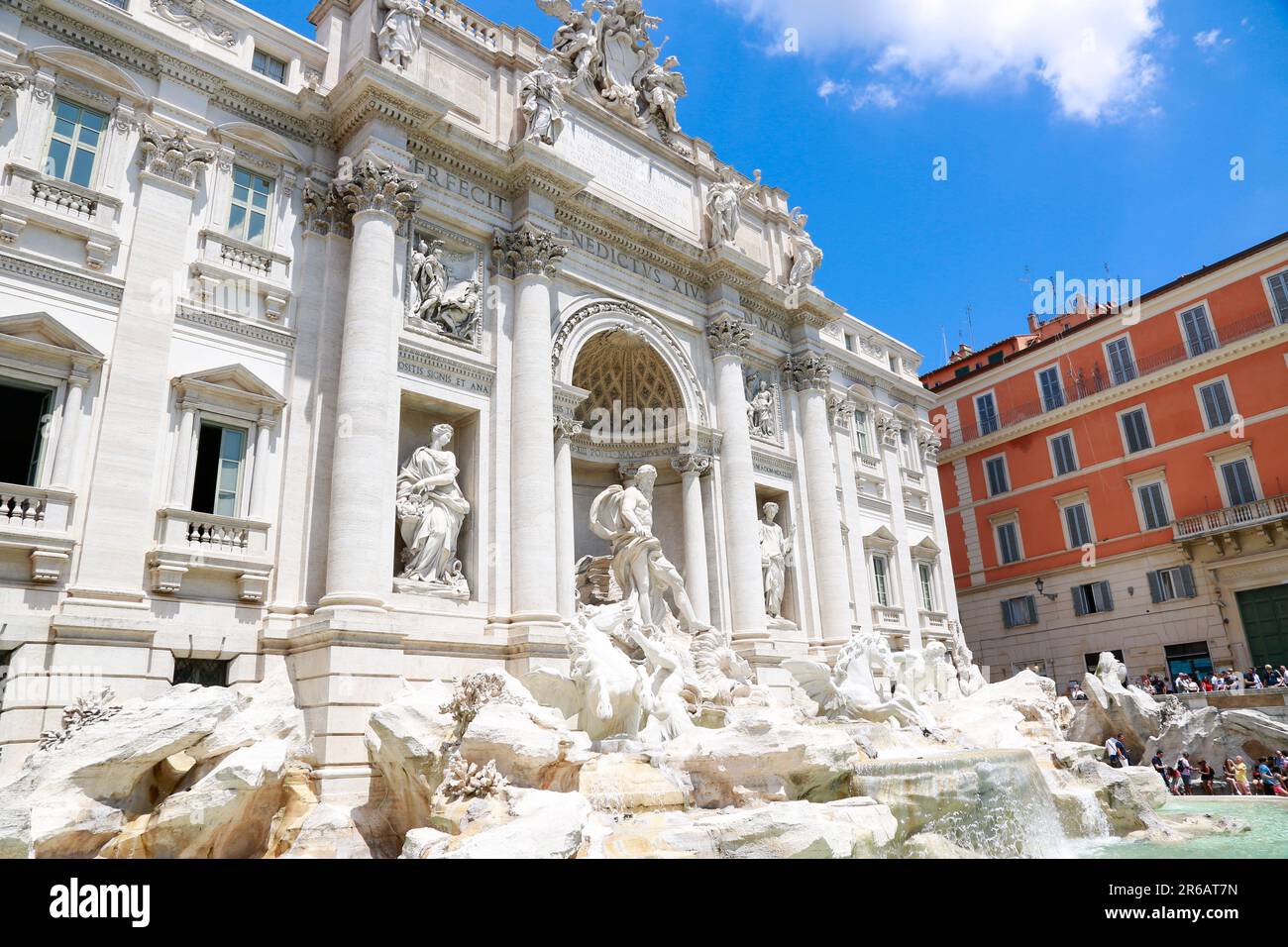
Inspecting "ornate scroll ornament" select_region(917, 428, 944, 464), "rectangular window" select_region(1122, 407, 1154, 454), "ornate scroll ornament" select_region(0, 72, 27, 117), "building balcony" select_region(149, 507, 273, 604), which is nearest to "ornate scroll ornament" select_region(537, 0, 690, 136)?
"ornate scroll ornament" select_region(0, 72, 27, 117)

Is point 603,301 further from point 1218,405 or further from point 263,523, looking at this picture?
point 1218,405

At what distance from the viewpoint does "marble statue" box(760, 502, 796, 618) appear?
68.0 feet

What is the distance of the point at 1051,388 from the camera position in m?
32.0

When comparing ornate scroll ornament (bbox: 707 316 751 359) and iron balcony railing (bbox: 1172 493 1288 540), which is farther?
iron balcony railing (bbox: 1172 493 1288 540)

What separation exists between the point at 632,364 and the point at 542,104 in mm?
5934

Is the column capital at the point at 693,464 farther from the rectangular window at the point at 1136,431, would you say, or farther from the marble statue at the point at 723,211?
the rectangular window at the point at 1136,431

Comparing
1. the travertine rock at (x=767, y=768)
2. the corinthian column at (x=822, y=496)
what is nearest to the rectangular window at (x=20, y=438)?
the travertine rock at (x=767, y=768)

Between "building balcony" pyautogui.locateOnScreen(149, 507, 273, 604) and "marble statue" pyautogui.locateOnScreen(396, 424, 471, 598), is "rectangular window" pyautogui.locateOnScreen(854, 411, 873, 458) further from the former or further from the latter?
"building balcony" pyautogui.locateOnScreen(149, 507, 273, 604)

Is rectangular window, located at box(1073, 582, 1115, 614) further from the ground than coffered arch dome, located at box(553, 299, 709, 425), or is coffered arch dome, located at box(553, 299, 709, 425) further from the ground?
coffered arch dome, located at box(553, 299, 709, 425)

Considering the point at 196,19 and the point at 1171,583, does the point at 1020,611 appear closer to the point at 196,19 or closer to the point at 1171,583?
the point at 1171,583

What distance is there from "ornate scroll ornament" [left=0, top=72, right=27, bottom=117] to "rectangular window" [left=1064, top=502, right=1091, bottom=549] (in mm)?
31207

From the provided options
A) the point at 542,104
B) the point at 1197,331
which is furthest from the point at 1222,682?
the point at 542,104

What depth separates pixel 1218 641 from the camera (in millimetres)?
25672
